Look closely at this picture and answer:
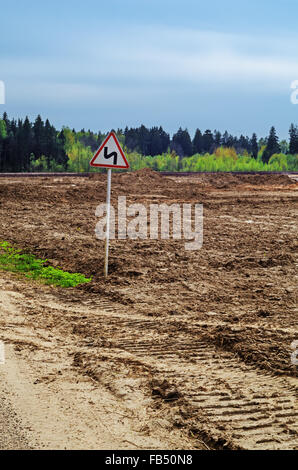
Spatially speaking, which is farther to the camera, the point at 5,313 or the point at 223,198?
the point at 223,198

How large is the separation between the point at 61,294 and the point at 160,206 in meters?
14.1

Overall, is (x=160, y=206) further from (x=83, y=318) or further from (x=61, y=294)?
(x=83, y=318)

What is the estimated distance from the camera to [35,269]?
12305 mm

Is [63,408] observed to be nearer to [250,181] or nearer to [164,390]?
[164,390]

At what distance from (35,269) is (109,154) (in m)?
3.83

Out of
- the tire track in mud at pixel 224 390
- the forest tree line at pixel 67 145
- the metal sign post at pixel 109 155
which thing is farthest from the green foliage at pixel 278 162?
the tire track in mud at pixel 224 390

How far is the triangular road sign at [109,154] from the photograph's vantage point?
33.4 ft

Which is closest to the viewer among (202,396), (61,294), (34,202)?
(202,396)

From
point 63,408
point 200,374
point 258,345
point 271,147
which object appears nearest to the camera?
point 63,408

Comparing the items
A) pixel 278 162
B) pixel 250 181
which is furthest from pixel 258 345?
pixel 278 162

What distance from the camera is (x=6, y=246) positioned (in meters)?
14.7

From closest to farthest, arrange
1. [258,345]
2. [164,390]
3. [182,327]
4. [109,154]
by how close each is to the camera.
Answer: [164,390]
[258,345]
[182,327]
[109,154]

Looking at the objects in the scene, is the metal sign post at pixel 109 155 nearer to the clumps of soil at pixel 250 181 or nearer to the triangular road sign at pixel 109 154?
the triangular road sign at pixel 109 154

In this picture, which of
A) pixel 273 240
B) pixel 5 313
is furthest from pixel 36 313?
pixel 273 240
